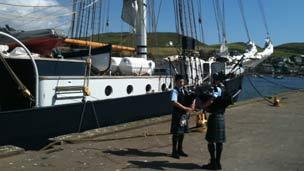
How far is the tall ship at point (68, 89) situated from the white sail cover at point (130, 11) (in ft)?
A: 6.42

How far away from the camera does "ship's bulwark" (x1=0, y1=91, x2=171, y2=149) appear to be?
12.5 meters

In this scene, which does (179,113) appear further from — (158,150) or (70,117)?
(70,117)

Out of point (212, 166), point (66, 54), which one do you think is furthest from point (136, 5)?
point (212, 166)

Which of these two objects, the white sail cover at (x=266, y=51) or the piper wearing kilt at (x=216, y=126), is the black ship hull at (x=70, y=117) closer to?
the piper wearing kilt at (x=216, y=126)

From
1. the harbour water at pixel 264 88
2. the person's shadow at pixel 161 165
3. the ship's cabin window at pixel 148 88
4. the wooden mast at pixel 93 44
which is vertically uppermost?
the wooden mast at pixel 93 44

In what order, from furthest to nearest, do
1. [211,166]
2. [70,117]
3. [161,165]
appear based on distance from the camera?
[70,117], [161,165], [211,166]

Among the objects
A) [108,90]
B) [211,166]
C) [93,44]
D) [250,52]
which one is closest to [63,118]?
[108,90]

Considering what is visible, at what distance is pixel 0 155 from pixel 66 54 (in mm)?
7870

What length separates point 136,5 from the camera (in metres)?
21.8

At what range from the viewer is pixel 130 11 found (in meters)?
21.9

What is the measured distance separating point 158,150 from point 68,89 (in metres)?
4.62

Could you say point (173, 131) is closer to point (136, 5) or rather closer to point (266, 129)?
point (266, 129)

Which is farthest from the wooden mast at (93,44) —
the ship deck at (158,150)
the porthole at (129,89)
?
the ship deck at (158,150)

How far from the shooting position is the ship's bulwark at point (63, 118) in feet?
41.2
